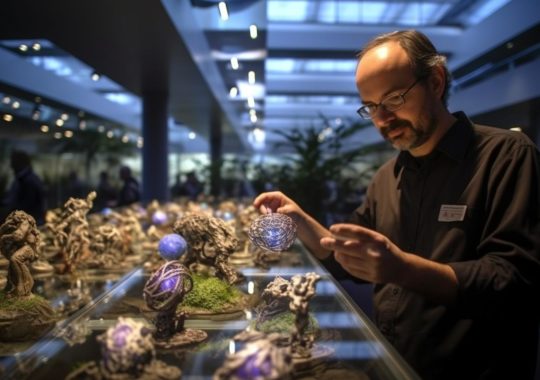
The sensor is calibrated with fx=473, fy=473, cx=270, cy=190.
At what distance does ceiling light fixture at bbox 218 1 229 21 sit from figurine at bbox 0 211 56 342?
287cm

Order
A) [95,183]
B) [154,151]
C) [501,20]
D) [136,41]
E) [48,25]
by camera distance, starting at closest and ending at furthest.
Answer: [501,20]
[48,25]
[136,41]
[95,183]
[154,151]

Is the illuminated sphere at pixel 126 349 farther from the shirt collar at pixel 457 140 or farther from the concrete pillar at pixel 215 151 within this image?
the concrete pillar at pixel 215 151

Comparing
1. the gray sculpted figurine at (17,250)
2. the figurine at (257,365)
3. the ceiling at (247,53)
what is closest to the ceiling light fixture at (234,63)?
the ceiling at (247,53)

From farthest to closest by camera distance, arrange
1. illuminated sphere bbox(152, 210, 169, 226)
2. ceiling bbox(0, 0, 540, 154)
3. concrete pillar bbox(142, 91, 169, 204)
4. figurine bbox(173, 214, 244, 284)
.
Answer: concrete pillar bbox(142, 91, 169, 204)
illuminated sphere bbox(152, 210, 169, 226)
ceiling bbox(0, 0, 540, 154)
figurine bbox(173, 214, 244, 284)

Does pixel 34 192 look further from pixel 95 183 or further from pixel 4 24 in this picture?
pixel 95 183

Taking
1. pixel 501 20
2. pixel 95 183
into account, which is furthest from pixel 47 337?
pixel 95 183

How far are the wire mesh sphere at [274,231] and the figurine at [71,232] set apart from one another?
185 centimetres

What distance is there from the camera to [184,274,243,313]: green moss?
7.72ft

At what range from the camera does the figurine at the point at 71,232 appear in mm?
3604

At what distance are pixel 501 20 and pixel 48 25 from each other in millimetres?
3459

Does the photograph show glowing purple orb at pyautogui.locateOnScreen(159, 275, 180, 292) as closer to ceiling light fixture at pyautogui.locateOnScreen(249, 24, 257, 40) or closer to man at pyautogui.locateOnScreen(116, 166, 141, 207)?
ceiling light fixture at pyautogui.locateOnScreen(249, 24, 257, 40)

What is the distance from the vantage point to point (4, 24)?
3.24 metres

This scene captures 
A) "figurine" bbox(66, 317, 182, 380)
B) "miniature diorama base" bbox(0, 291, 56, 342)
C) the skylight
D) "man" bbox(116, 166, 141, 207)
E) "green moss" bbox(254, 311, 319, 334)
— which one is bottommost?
"miniature diorama base" bbox(0, 291, 56, 342)

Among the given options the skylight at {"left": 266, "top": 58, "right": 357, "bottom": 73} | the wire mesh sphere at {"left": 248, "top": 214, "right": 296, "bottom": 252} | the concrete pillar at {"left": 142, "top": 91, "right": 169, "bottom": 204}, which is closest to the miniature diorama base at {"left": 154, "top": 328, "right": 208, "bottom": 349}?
the wire mesh sphere at {"left": 248, "top": 214, "right": 296, "bottom": 252}
